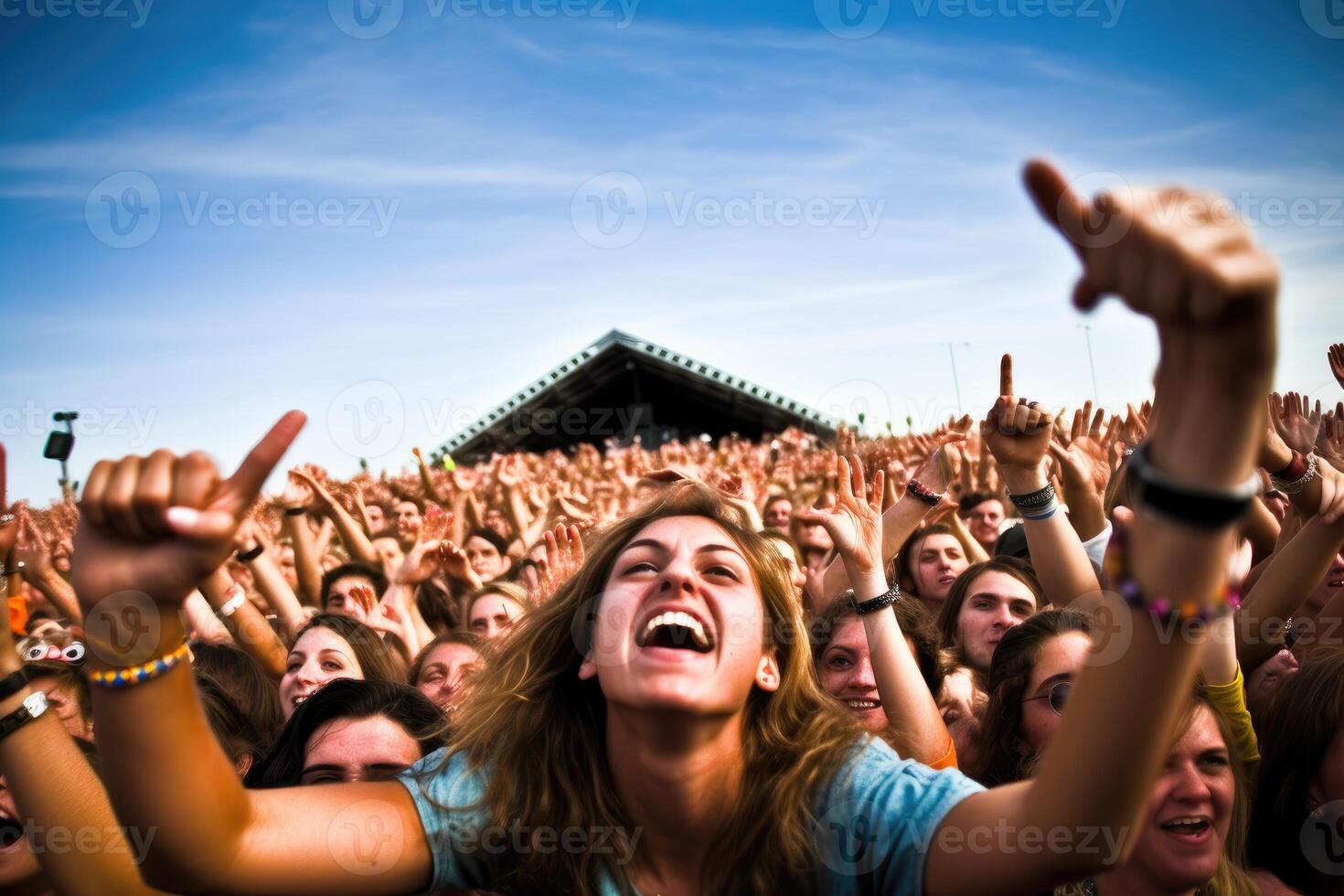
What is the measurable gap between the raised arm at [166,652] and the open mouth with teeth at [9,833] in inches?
49.3

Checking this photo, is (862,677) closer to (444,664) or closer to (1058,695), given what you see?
(1058,695)

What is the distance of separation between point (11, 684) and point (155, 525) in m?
0.72

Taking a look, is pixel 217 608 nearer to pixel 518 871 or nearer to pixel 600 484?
pixel 518 871

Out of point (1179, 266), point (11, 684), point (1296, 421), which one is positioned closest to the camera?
point (1179, 266)

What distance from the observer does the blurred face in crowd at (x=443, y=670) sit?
3799 mm

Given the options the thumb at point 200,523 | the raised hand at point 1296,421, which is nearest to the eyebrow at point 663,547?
the thumb at point 200,523

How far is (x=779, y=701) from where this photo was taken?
236cm

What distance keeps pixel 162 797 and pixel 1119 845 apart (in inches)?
53.1

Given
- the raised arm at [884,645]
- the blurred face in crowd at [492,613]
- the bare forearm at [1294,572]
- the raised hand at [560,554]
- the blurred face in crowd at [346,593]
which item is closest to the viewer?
the raised arm at [884,645]

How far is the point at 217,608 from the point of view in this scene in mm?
4727

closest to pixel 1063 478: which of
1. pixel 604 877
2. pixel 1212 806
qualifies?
pixel 1212 806

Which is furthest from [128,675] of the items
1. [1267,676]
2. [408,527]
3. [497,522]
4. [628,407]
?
[628,407]

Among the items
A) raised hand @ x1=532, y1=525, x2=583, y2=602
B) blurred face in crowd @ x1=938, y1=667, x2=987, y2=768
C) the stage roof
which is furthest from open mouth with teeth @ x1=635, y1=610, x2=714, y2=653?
the stage roof

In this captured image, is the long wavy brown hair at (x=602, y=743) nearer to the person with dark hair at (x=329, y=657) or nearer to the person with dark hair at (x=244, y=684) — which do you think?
the person with dark hair at (x=329, y=657)
